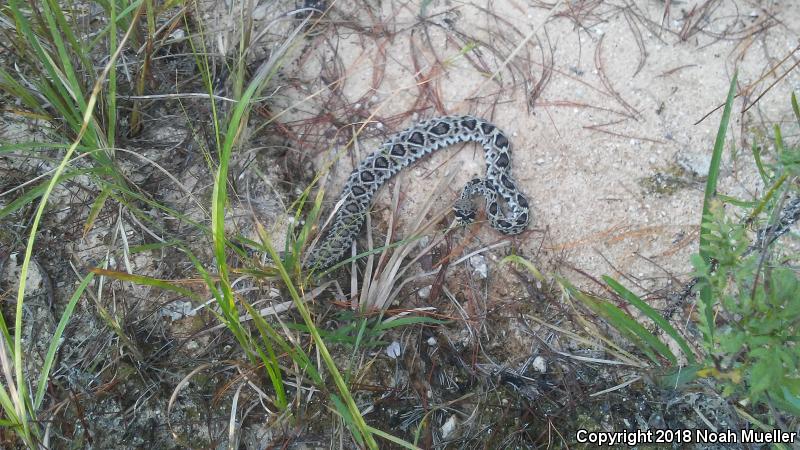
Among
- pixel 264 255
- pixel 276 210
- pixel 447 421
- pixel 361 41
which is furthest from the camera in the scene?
pixel 361 41

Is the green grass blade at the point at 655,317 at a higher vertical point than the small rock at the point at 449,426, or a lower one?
higher

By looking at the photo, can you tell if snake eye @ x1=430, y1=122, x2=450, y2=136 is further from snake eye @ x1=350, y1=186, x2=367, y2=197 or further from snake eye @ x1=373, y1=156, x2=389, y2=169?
snake eye @ x1=350, y1=186, x2=367, y2=197

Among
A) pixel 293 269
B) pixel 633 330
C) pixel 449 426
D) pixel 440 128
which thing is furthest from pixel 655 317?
pixel 440 128

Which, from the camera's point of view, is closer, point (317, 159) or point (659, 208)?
point (659, 208)

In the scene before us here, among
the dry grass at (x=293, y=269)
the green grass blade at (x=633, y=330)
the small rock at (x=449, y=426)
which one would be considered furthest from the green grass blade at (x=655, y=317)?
the small rock at (x=449, y=426)

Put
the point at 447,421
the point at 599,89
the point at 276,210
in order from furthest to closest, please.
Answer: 1. the point at 599,89
2. the point at 276,210
3. the point at 447,421

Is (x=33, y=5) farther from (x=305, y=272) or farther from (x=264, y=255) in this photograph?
(x=305, y=272)

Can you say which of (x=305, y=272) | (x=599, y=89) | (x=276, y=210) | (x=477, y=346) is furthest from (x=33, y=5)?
(x=599, y=89)

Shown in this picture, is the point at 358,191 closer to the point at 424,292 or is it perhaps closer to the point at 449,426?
Answer: the point at 424,292

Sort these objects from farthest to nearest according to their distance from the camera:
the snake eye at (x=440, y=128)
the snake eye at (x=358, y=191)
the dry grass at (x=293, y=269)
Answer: the snake eye at (x=440, y=128) < the snake eye at (x=358, y=191) < the dry grass at (x=293, y=269)

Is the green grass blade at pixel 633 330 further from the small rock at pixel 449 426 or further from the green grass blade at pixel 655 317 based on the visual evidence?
the small rock at pixel 449 426
